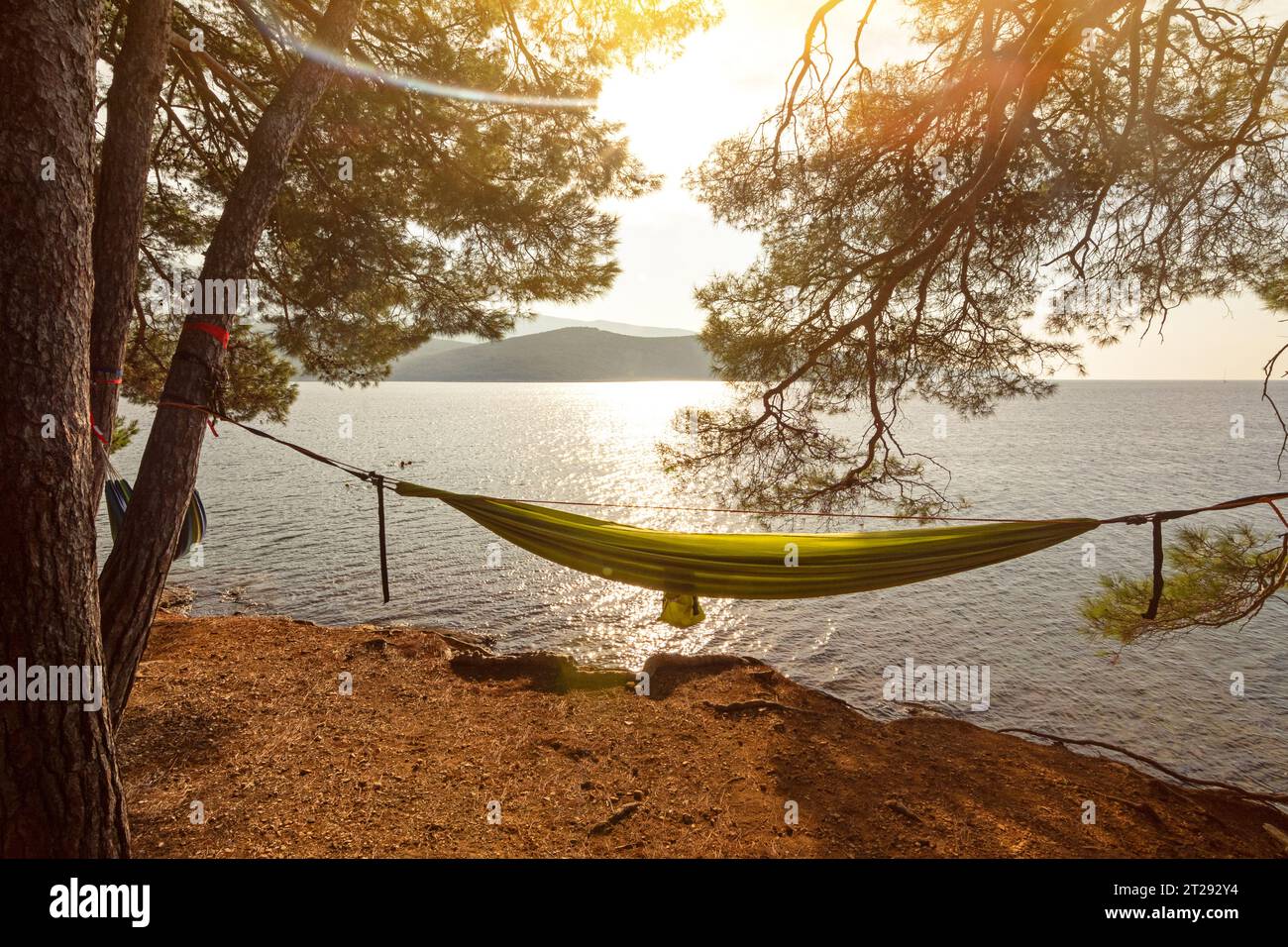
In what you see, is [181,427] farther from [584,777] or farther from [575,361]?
[575,361]

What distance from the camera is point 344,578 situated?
9.95 meters

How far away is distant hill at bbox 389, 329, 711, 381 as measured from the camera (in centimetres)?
16088

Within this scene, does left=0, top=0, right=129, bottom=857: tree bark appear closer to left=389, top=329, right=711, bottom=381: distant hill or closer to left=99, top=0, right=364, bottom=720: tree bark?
left=99, top=0, right=364, bottom=720: tree bark

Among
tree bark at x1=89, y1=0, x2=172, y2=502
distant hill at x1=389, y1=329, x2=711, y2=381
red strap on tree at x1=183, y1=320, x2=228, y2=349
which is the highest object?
distant hill at x1=389, y1=329, x2=711, y2=381

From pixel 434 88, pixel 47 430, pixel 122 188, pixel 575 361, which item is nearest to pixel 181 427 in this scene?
pixel 47 430

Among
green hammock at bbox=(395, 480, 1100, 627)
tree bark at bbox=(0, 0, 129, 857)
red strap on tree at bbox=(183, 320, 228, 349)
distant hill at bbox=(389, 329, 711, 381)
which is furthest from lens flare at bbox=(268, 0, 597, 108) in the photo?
distant hill at bbox=(389, 329, 711, 381)

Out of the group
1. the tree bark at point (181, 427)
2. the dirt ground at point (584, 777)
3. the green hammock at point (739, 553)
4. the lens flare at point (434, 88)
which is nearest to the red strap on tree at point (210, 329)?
the tree bark at point (181, 427)

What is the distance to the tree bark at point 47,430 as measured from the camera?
1379mm

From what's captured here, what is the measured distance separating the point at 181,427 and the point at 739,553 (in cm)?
243

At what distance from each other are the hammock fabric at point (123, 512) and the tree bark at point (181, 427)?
0.10 metres

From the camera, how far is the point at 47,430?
141cm

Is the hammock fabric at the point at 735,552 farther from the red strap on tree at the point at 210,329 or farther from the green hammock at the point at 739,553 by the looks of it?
the red strap on tree at the point at 210,329

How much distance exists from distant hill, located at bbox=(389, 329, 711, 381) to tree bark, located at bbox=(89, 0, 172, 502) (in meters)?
156
